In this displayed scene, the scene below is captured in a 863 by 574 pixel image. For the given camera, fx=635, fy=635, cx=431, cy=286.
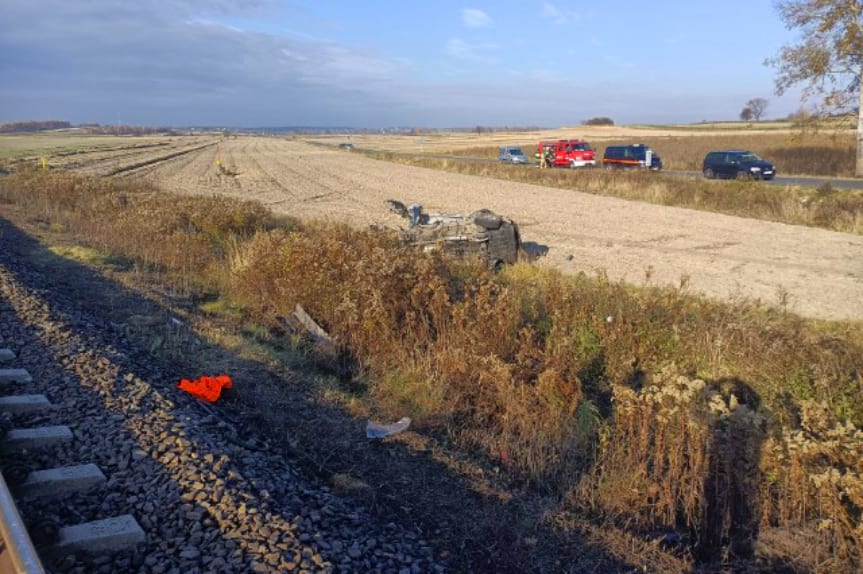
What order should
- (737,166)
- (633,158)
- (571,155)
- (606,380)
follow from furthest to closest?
(571,155) < (633,158) < (737,166) < (606,380)

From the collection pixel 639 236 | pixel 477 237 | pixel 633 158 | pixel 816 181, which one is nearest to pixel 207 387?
pixel 477 237

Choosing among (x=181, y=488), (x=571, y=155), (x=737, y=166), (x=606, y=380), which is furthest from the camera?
(x=571, y=155)

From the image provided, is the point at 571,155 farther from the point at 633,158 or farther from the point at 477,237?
the point at 477,237

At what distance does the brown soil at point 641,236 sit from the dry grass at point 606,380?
1.70 m

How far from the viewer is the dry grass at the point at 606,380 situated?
16.9ft

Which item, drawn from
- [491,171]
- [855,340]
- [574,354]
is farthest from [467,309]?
[491,171]

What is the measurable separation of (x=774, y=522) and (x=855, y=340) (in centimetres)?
416

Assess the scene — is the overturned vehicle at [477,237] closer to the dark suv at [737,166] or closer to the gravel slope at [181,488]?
the gravel slope at [181,488]

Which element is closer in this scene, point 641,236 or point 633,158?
point 641,236

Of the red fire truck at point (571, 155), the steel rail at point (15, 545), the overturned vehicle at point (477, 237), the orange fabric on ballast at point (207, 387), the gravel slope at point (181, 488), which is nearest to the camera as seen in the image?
the steel rail at point (15, 545)

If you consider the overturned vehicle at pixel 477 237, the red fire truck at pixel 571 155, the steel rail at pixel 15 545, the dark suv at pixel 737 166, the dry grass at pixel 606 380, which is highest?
the red fire truck at pixel 571 155

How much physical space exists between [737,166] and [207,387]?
113 feet

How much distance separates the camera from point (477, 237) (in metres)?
12.2

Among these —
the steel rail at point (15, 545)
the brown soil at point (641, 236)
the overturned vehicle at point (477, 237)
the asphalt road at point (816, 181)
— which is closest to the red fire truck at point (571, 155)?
the asphalt road at point (816, 181)
